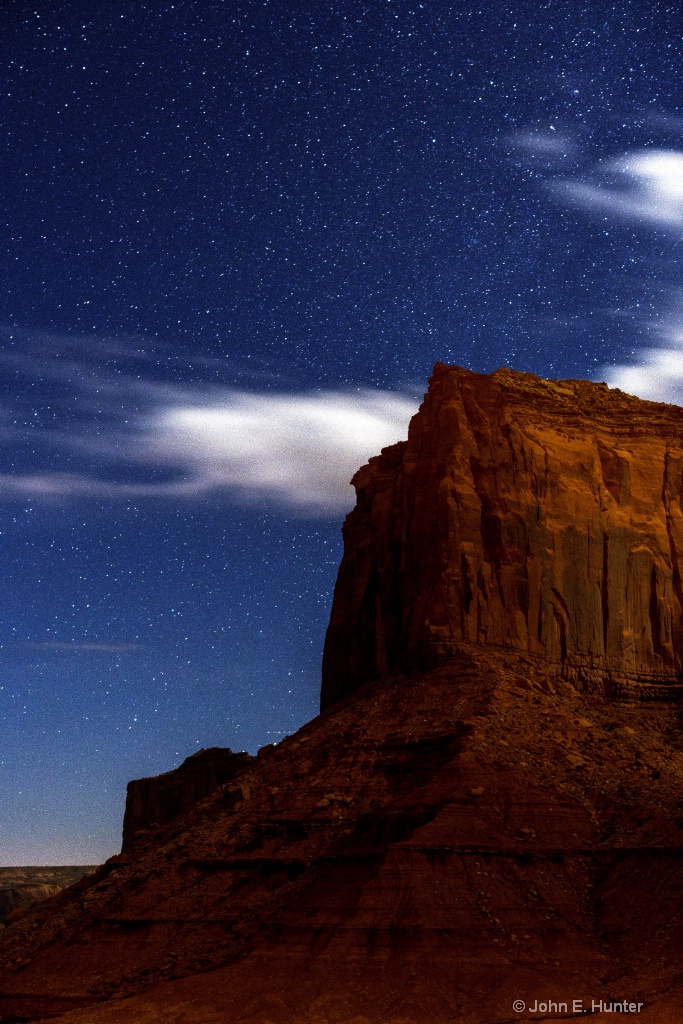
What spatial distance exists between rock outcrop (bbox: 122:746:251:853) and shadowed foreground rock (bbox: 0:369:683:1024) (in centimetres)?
→ 2458

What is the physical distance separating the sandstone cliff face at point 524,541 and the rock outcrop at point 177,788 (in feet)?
67.0

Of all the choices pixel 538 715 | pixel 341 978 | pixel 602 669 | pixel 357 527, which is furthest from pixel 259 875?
pixel 357 527

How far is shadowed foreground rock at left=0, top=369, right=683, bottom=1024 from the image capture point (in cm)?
6069

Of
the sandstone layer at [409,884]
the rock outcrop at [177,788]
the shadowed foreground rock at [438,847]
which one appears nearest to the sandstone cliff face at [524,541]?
the shadowed foreground rock at [438,847]

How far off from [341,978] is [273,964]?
138 inches

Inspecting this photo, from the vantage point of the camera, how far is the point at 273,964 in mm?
63688

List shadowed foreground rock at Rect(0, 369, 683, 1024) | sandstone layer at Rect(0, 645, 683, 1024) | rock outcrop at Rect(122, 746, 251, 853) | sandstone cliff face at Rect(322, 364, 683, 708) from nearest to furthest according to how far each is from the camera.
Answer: sandstone layer at Rect(0, 645, 683, 1024) → shadowed foreground rock at Rect(0, 369, 683, 1024) → sandstone cliff face at Rect(322, 364, 683, 708) → rock outcrop at Rect(122, 746, 251, 853)

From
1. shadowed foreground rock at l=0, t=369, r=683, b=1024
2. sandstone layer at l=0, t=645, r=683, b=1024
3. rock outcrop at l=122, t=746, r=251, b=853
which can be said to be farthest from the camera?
rock outcrop at l=122, t=746, r=251, b=853

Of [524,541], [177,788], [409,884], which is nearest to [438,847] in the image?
[409,884]

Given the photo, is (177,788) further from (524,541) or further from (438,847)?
(438,847)

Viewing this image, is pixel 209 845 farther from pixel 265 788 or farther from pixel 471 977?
pixel 471 977

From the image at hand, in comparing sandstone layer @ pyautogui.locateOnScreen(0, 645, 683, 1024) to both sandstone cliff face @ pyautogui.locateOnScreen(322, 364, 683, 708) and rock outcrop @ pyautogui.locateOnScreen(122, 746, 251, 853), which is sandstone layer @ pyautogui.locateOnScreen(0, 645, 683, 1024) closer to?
sandstone cliff face @ pyautogui.locateOnScreen(322, 364, 683, 708)

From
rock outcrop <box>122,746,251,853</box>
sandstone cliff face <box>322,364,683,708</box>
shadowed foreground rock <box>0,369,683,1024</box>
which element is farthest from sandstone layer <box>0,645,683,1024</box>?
rock outcrop <box>122,746,251,853</box>

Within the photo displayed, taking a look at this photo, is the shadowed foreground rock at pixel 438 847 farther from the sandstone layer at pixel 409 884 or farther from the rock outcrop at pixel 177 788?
the rock outcrop at pixel 177 788
